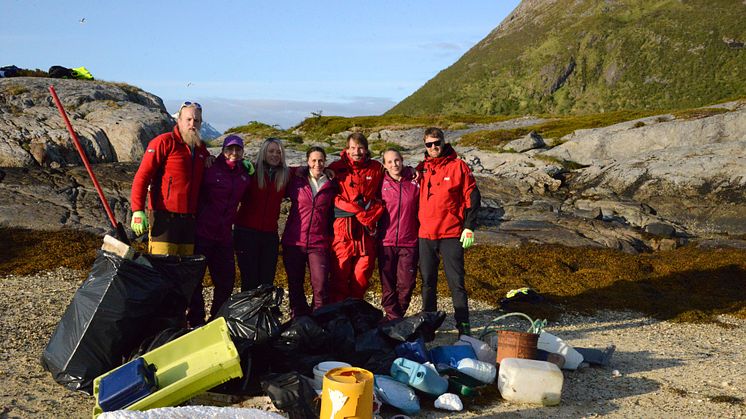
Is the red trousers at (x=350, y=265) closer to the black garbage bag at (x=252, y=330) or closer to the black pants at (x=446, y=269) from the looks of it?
the black pants at (x=446, y=269)

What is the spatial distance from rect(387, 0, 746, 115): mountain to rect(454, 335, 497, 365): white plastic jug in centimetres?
7791

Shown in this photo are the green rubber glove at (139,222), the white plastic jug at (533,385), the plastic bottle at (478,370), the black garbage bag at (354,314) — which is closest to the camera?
the white plastic jug at (533,385)

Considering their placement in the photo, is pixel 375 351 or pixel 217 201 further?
pixel 217 201

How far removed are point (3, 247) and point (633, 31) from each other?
103 meters

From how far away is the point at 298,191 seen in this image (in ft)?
25.1

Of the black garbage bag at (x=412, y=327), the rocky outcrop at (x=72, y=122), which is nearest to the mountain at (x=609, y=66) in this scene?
the rocky outcrop at (x=72, y=122)

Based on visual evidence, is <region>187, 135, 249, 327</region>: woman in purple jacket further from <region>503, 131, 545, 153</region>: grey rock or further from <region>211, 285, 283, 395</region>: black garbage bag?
<region>503, 131, 545, 153</region>: grey rock

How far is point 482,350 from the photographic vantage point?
698 centimetres

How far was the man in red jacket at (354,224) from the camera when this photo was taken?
765 cm

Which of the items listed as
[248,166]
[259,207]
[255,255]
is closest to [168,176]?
[248,166]

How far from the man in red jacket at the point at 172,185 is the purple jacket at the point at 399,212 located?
7.24 feet

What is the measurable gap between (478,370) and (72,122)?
47.6ft

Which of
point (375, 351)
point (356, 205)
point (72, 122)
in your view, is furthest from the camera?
point (72, 122)

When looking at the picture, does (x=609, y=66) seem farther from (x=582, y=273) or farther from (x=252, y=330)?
(x=252, y=330)
